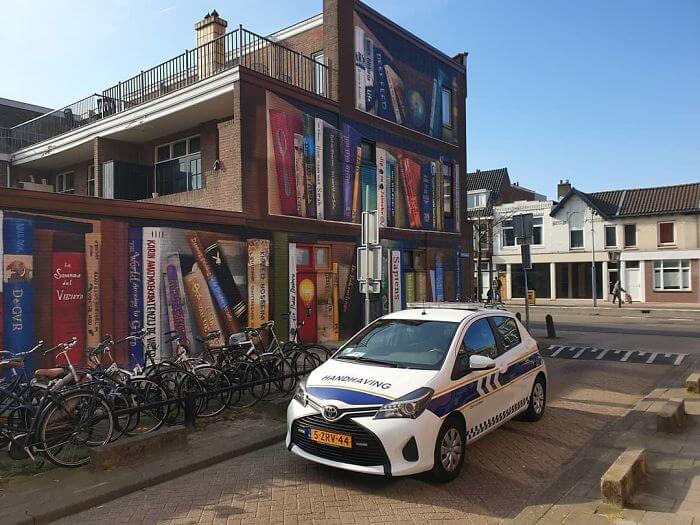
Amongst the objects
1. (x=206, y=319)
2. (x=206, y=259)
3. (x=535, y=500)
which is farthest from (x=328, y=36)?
(x=535, y=500)

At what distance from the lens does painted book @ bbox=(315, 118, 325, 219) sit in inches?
566

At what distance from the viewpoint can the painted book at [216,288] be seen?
1095 cm

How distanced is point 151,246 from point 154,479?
5.79 m

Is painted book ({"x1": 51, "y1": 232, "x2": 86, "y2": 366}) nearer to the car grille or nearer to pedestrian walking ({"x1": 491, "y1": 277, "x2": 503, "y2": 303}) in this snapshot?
the car grille

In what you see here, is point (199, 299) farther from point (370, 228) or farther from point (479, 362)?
point (479, 362)

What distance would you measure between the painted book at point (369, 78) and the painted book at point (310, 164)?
2.84 meters

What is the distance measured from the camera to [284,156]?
13.3 metres

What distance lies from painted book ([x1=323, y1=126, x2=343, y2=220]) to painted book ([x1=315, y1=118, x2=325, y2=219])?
147 millimetres

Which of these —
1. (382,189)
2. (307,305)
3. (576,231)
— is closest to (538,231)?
(576,231)

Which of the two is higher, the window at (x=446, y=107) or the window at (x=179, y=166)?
the window at (x=446, y=107)

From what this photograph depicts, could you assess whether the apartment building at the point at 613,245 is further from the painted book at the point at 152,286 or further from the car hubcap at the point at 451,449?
the car hubcap at the point at 451,449

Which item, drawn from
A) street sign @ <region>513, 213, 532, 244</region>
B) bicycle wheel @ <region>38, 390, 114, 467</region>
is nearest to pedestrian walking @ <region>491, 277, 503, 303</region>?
street sign @ <region>513, 213, 532, 244</region>

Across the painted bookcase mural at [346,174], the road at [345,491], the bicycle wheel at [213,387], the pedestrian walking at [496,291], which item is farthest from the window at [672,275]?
the bicycle wheel at [213,387]

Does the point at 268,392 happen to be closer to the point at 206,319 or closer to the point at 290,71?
the point at 206,319
